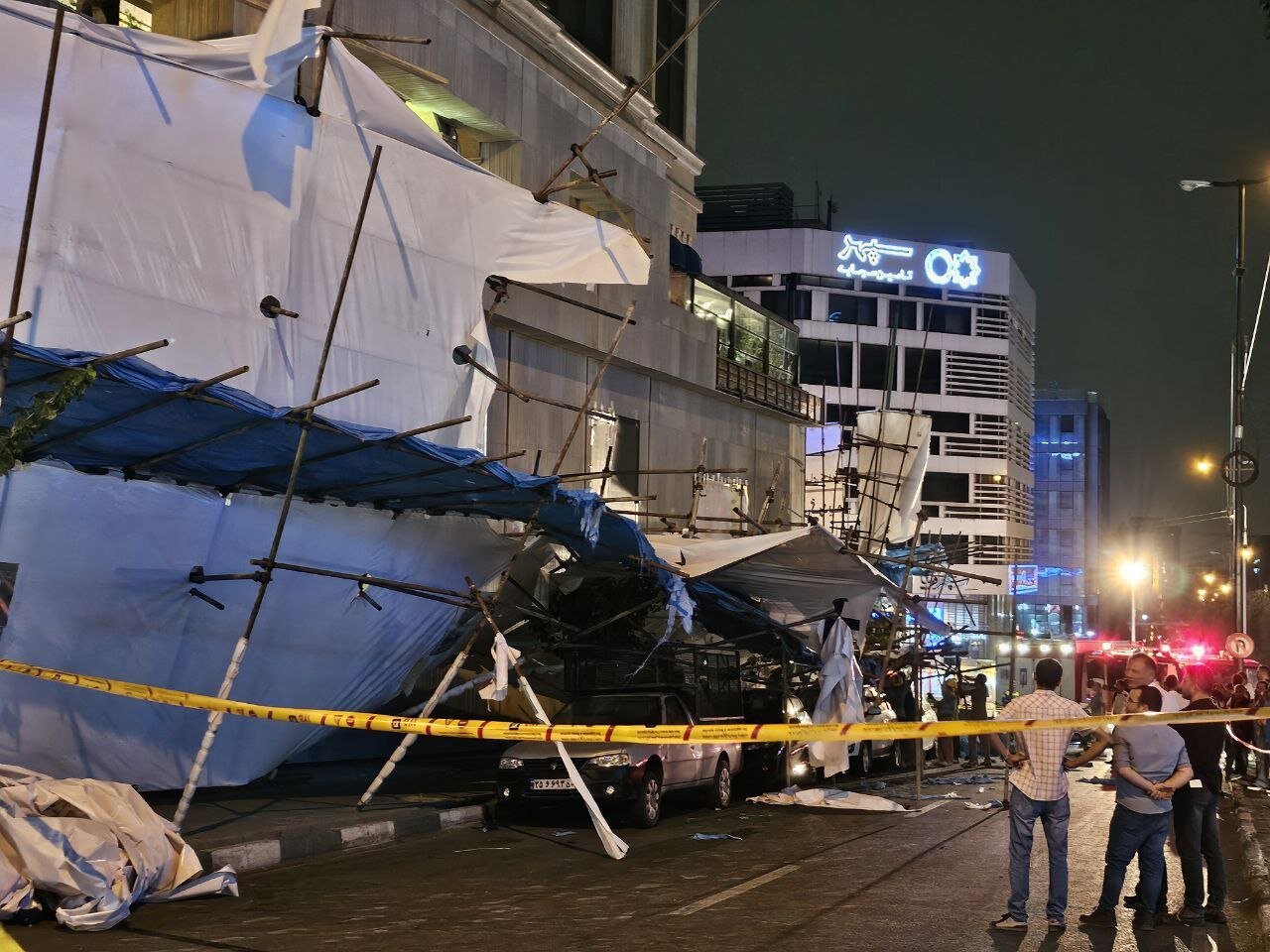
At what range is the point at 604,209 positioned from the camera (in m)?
29.0

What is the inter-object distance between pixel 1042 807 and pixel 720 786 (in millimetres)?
8825

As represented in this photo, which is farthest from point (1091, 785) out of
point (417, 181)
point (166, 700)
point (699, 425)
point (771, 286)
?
point (771, 286)

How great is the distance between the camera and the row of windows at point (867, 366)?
82.3 metres

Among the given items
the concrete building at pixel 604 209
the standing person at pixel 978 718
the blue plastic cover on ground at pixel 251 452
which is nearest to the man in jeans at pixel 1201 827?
the blue plastic cover on ground at pixel 251 452

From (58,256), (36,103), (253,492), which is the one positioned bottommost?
(253,492)

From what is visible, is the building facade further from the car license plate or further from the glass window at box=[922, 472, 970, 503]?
the car license plate

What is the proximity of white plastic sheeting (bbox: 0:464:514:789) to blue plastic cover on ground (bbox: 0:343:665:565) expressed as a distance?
35cm

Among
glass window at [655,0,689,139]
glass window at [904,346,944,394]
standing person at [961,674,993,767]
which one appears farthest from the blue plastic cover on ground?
glass window at [904,346,944,394]

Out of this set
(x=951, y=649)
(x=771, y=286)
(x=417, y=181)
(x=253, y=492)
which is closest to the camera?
(x=253, y=492)

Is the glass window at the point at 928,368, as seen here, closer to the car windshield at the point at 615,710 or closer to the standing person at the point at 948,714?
the standing person at the point at 948,714

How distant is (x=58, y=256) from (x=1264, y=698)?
21.6 meters

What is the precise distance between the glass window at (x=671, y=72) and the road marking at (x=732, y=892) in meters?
23.2

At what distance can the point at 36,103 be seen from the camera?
12.9 m

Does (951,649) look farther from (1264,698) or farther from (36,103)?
(36,103)
